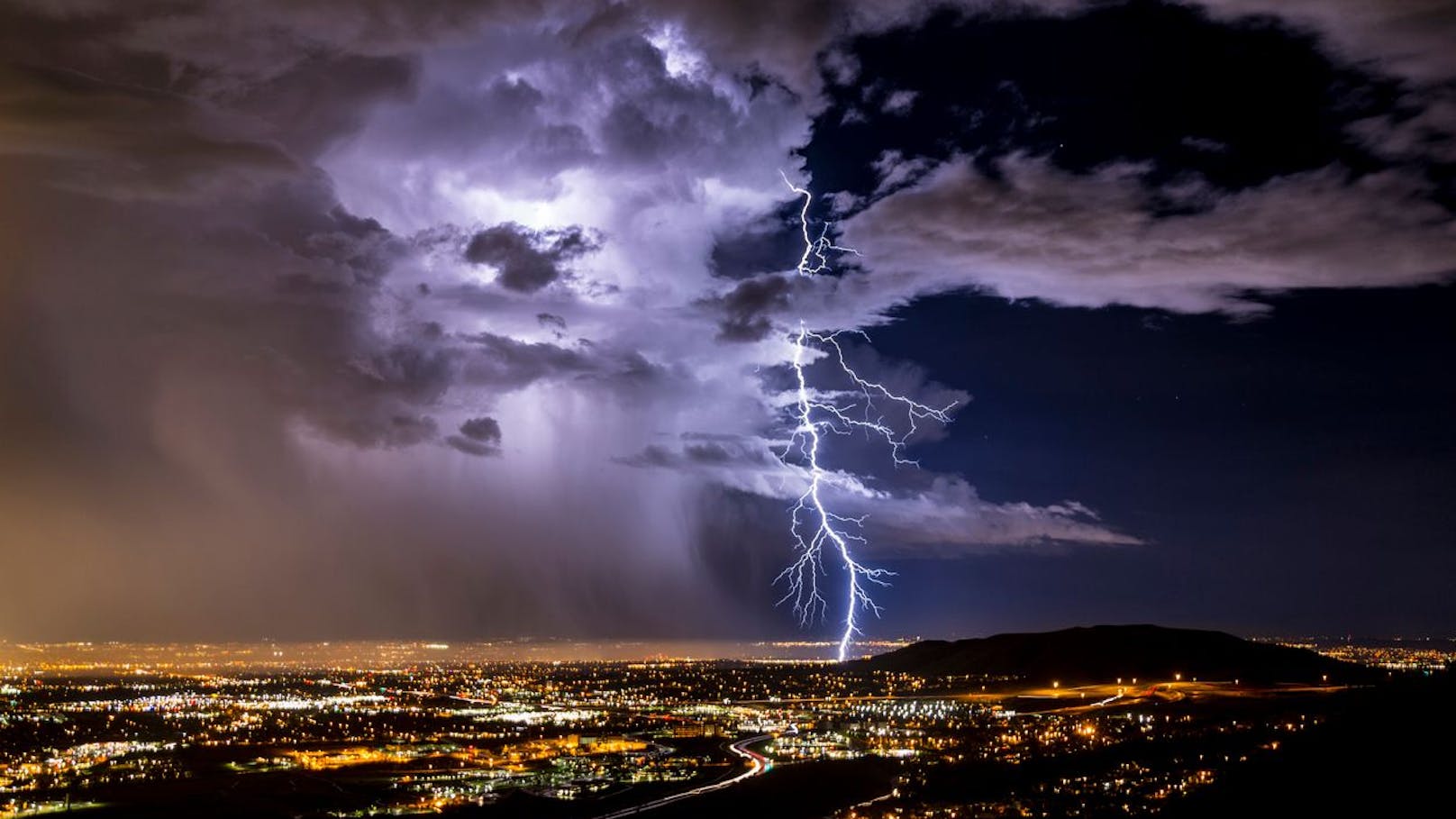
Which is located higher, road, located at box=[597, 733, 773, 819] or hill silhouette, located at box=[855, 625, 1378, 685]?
hill silhouette, located at box=[855, 625, 1378, 685]

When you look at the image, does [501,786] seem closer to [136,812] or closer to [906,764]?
[136,812]

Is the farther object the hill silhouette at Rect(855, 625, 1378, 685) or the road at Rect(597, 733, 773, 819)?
the hill silhouette at Rect(855, 625, 1378, 685)

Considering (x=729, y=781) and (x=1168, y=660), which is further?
(x=1168, y=660)

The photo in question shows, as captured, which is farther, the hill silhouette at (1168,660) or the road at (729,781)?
the hill silhouette at (1168,660)

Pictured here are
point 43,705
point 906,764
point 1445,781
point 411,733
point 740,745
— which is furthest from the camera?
point 43,705

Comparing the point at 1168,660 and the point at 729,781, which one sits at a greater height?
the point at 1168,660

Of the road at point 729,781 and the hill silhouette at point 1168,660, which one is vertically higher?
the hill silhouette at point 1168,660

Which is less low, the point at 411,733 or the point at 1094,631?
the point at 1094,631

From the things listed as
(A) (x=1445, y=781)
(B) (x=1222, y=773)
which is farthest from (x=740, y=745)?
(A) (x=1445, y=781)
